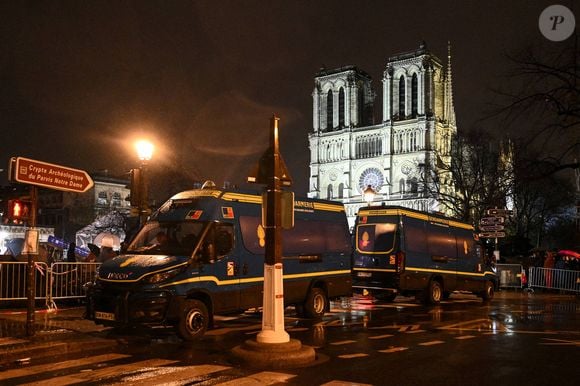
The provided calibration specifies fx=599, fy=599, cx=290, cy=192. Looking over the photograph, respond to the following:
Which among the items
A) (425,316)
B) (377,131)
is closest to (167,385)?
(425,316)

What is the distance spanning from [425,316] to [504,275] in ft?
44.5

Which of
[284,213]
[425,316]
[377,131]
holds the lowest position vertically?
[425,316]

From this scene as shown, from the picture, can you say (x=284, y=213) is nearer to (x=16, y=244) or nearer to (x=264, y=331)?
(x=264, y=331)

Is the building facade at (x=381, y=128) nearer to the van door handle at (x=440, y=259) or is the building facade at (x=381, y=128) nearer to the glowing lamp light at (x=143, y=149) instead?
the van door handle at (x=440, y=259)

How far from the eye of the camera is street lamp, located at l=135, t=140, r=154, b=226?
14812 millimetres

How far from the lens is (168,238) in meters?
11.4

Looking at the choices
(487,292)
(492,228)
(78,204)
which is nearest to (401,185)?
(78,204)

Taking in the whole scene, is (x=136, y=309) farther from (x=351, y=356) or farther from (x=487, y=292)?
(x=487, y=292)

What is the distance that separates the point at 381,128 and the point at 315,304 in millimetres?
102113

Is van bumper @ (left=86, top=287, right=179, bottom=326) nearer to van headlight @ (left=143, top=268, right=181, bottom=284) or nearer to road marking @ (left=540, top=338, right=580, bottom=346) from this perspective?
van headlight @ (left=143, top=268, right=181, bottom=284)

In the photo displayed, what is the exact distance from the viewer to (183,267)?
1063cm

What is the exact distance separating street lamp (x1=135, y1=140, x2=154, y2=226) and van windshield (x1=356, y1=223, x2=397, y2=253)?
6.55m

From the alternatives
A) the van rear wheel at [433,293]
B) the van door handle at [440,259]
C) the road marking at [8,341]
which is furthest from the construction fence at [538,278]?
the road marking at [8,341]

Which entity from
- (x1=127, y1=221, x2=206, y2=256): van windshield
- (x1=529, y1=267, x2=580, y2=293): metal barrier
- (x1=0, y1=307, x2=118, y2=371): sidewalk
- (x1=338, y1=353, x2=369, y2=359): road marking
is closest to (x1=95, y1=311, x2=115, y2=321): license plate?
(x1=0, y1=307, x2=118, y2=371): sidewalk
